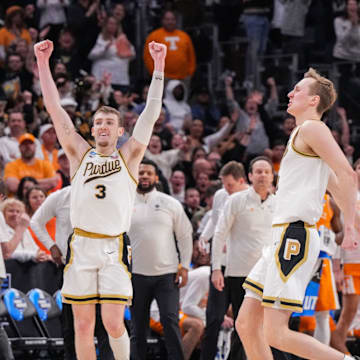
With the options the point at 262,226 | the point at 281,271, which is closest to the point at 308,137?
the point at 281,271

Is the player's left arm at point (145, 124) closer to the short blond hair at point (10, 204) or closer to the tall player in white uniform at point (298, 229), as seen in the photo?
the tall player in white uniform at point (298, 229)

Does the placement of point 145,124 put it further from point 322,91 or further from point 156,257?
point 156,257

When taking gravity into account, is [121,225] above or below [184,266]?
above

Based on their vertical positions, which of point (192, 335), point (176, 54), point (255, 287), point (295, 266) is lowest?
point (192, 335)

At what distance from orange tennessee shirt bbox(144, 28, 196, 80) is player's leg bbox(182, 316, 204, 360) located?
6359 mm

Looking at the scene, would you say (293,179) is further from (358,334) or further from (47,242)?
(358,334)

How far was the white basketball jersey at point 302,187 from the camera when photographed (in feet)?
20.5

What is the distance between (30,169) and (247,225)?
3.66 metres

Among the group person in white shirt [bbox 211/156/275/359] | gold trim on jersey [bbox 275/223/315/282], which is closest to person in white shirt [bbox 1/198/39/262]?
person in white shirt [bbox 211/156/275/359]

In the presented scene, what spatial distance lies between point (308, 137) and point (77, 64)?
9221 millimetres

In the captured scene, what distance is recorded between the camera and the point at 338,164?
20.0 ft

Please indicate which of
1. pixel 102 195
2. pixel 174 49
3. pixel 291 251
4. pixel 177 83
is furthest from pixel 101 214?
pixel 174 49

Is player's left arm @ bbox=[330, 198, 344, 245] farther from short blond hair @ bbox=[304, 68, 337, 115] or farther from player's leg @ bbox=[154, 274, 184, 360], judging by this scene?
short blond hair @ bbox=[304, 68, 337, 115]

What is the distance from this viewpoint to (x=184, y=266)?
914 cm
